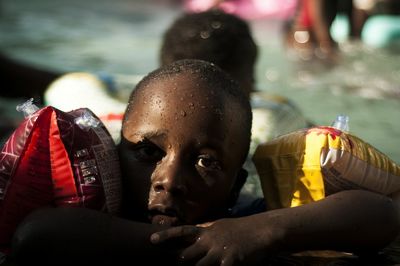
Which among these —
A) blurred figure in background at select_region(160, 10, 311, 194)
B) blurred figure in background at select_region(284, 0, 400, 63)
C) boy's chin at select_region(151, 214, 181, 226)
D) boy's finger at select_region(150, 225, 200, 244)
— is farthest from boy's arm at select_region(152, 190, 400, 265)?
blurred figure in background at select_region(284, 0, 400, 63)

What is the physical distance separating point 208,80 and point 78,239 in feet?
2.09

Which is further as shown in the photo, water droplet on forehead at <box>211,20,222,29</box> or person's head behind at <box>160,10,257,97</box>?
water droplet on forehead at <box>211,20,222,29</box>

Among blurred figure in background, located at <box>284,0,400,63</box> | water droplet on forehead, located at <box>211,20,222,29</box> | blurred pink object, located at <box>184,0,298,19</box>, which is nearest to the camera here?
water droplet on forehead, located at <box>211,20,222,29</box>

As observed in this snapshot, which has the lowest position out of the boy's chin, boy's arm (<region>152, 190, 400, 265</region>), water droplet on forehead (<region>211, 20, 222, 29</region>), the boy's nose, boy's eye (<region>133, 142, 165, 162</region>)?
boy's arm (<region>152, 190, 400, 265</region>)

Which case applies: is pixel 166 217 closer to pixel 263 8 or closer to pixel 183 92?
pixel 183 92

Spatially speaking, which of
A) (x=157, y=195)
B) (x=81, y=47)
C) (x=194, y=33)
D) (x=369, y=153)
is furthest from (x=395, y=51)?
(x=157, y=195)

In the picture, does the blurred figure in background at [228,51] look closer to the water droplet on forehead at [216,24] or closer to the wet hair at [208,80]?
the water droplet on forehead at [216,24]

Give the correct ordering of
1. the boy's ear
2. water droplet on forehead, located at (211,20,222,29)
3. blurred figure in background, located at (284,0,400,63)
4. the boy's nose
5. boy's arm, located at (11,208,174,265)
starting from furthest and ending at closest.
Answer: blurred figure in background, located at (284,0,400,63) → water droplet on forehead, located at (211,20,222,29) → the boy's ear → the boy's nose → boy's arm, located at (11,208,174,265)

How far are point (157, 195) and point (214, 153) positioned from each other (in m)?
0.22

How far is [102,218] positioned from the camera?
1.94m

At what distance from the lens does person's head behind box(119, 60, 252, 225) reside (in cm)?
204

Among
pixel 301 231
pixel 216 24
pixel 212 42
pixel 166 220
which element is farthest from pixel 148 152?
pixel 216 24

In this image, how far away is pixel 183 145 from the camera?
206 cm

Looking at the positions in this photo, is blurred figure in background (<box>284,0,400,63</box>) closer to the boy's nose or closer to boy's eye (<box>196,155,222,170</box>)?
boy's eye (<box>196,155,222,170</box>)
